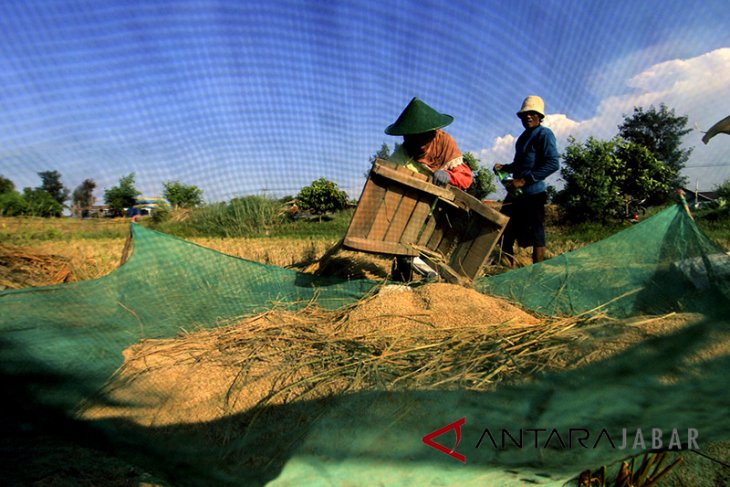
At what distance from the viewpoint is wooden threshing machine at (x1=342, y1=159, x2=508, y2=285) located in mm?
3193

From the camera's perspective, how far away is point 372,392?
1.48 meters

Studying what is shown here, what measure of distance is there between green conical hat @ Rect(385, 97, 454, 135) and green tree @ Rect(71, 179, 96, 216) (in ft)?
17.7

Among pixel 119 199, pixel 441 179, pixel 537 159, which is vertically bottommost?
pixel 119 199

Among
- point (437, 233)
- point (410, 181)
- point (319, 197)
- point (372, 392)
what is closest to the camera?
point (372, 392)

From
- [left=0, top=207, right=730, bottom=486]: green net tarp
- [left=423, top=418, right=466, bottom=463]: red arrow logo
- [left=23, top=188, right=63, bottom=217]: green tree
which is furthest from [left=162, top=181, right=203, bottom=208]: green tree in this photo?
[left=423, top=418, right=466, bottom=463]: red arrow logo

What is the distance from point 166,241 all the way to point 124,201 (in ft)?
29.5

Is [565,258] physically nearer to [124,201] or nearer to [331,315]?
[331,315]

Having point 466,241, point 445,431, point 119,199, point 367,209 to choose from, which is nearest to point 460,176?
point 466,241

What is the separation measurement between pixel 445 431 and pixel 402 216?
7.02 feet

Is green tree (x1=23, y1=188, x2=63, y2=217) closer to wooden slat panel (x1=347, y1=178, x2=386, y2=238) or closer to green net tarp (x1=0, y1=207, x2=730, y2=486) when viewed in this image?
green net tarp (x1=0, y1=207, x2=730, y2=486)

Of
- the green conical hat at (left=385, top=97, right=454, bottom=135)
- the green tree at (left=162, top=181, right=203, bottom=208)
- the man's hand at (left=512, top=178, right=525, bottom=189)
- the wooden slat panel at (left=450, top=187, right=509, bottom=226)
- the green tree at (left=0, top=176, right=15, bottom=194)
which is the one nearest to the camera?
the wooden slat panel at (left=450, top=187, right=509, bottom=226)

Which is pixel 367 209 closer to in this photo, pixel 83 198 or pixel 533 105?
pixel 533 105

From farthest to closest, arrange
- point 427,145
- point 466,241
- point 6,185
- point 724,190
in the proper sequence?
point 724,190, point 6,185, point 427,145, point 466,241

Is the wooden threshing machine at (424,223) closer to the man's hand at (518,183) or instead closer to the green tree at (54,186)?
the man's hand at (518,183)
